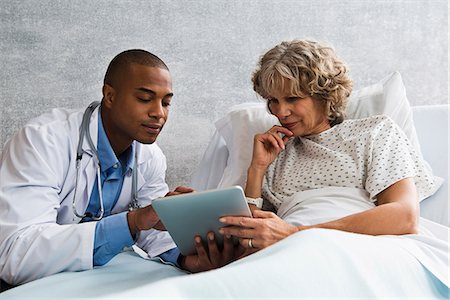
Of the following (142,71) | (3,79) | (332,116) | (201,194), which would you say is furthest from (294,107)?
(3,79)

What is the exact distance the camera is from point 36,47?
2373 millimetres

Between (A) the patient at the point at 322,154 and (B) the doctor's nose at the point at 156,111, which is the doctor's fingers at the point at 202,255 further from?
(B) the doctor's nose at the point at 156,111

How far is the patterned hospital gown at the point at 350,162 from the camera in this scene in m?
1.91

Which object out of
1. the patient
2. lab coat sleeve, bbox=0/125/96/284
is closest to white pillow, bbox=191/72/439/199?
the patient

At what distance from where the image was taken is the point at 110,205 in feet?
6.52

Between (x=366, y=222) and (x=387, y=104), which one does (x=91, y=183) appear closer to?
(x=366, y=222)

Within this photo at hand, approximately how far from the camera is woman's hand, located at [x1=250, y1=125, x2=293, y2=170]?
2.05m

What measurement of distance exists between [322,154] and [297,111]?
134 millimetres

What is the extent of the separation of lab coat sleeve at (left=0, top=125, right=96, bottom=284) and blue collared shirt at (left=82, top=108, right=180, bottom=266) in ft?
0.12

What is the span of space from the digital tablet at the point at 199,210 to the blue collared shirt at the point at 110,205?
136 millimetres

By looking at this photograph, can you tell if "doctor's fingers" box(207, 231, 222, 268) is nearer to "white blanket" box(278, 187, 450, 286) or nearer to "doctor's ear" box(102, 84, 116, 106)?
"white blanket" box(278, 187, 450, 286)

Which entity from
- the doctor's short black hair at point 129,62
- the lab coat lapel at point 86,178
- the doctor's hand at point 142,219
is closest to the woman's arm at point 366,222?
the doctor's hand at point 142,219

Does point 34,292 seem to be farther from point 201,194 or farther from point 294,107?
point 294,107

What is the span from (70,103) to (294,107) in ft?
2.56
